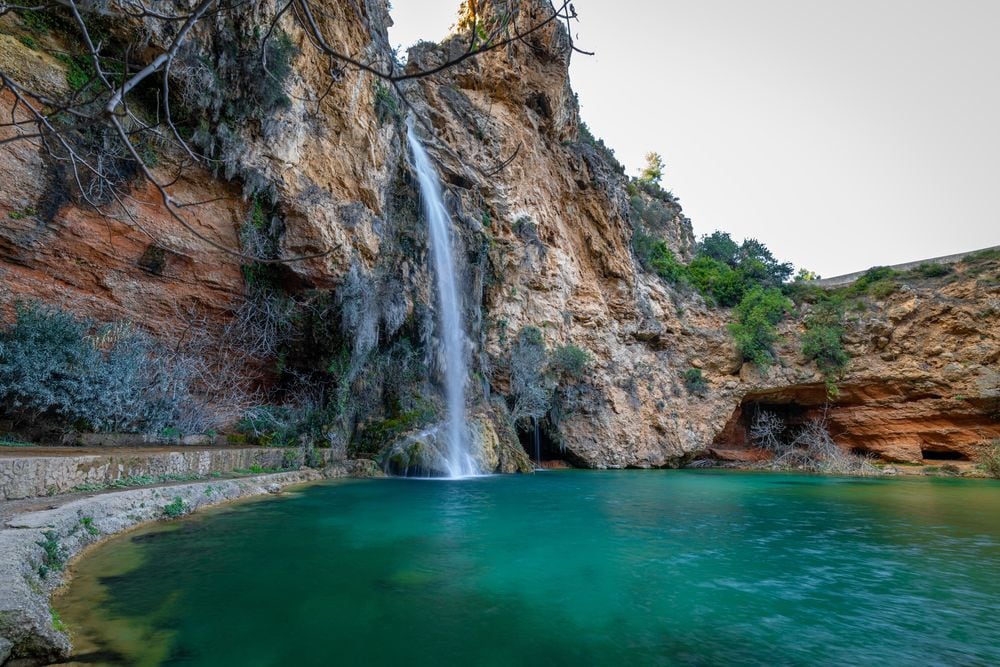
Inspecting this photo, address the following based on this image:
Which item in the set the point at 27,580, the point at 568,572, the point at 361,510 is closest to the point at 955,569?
the point at 568,572

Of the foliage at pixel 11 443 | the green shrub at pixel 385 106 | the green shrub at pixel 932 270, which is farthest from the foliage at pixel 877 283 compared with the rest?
the foliage at pixel 11 443

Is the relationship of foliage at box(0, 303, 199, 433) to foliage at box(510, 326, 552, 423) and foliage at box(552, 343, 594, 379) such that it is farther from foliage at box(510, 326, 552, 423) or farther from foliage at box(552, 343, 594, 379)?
foliage at box(552, 343, 594, 379)

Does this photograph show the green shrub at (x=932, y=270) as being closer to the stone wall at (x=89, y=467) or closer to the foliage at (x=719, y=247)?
the foliage at (x=719, y=247)

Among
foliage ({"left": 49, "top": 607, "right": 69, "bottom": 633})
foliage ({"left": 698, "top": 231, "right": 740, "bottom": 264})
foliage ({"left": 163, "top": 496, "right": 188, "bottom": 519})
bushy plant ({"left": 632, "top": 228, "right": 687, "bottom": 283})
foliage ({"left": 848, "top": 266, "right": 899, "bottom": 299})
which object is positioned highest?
foliage ({"left": 698, "top": 231, "right": 740, "bottom": 264})

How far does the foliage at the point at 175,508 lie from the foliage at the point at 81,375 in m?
3.03

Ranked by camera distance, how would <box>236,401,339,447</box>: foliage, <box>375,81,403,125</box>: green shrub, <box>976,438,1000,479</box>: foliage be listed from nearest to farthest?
<box>236,401,339,447</box>: foliage, <box>375,81,403,125</box>: green shrub, <box>976,438,1000,479</box>: foliage

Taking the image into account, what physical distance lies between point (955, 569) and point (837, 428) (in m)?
20.4

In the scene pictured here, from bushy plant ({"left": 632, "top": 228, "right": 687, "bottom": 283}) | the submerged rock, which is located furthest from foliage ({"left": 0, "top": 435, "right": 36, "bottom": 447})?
bushy plant ({"left": 632, "top": 228, "right": 687, "bottom": 283})

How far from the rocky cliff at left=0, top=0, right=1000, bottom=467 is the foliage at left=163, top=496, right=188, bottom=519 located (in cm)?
529

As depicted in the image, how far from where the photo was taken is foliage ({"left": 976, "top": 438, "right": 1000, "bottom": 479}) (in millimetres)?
18208

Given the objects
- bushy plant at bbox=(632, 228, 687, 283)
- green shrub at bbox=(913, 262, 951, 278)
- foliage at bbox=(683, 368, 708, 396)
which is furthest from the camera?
bushy plant at bbox=(632, 228, 687, 283)

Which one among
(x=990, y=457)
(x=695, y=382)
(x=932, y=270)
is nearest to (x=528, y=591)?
(x=695, y=382)

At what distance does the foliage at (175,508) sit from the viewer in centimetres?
609

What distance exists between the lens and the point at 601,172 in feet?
78.4
